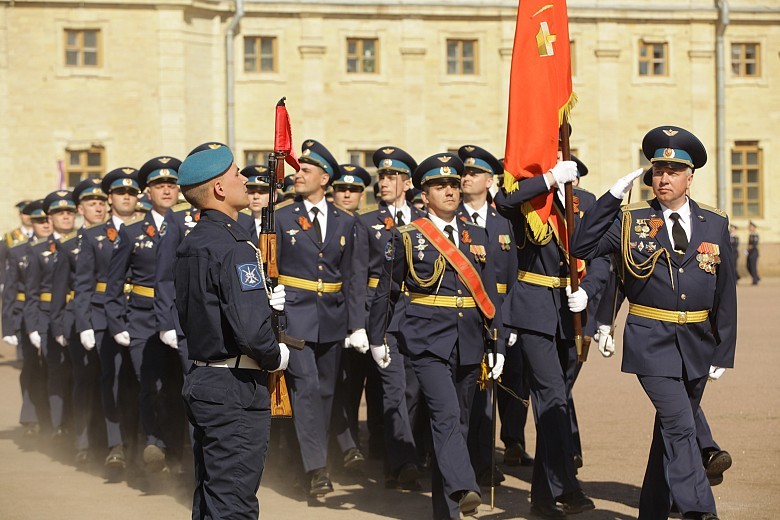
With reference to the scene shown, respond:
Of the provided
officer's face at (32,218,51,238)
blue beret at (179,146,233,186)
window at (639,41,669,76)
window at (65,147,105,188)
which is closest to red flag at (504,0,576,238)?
blue beret at (179,146,233,186)

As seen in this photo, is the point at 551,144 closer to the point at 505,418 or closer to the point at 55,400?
the point at 505,418

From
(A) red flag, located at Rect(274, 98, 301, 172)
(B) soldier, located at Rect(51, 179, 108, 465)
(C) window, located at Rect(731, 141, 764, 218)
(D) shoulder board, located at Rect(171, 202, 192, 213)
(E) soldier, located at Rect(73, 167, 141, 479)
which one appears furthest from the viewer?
(C) window, located at Rect(731, 141, 764, 218)

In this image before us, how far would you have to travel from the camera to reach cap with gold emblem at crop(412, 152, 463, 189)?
8.88 metres

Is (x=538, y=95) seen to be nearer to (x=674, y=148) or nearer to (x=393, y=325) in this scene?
(x=674, y=148)

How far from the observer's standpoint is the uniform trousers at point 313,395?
9406 mm

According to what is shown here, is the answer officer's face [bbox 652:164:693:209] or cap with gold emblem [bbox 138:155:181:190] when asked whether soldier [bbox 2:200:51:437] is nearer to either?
cap with gold emblem [bbox 138:155:181:190]

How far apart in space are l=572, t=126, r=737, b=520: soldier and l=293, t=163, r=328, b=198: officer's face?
283 cm

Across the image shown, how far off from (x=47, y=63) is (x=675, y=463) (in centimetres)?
3008

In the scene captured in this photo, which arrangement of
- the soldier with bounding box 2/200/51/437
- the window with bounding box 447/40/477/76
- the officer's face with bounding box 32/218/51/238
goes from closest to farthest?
the soldier with bounding box 2/200/51/437 < the officer's face with bounding box 32/218/51/238 < the window with bounding box 447/40/477/76

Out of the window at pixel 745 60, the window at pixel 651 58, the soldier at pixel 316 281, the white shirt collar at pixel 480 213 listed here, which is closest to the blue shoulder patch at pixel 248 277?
the soldier at pixel 316 281

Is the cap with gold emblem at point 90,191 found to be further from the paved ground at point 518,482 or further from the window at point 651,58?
the window at point 651,58

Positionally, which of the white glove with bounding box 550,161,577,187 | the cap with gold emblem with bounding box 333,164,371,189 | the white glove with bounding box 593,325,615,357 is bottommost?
the white glove with bounding box 593,325,615,357

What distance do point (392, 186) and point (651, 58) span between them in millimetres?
28245

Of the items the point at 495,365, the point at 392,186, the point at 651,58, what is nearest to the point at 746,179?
the point at 651,58
